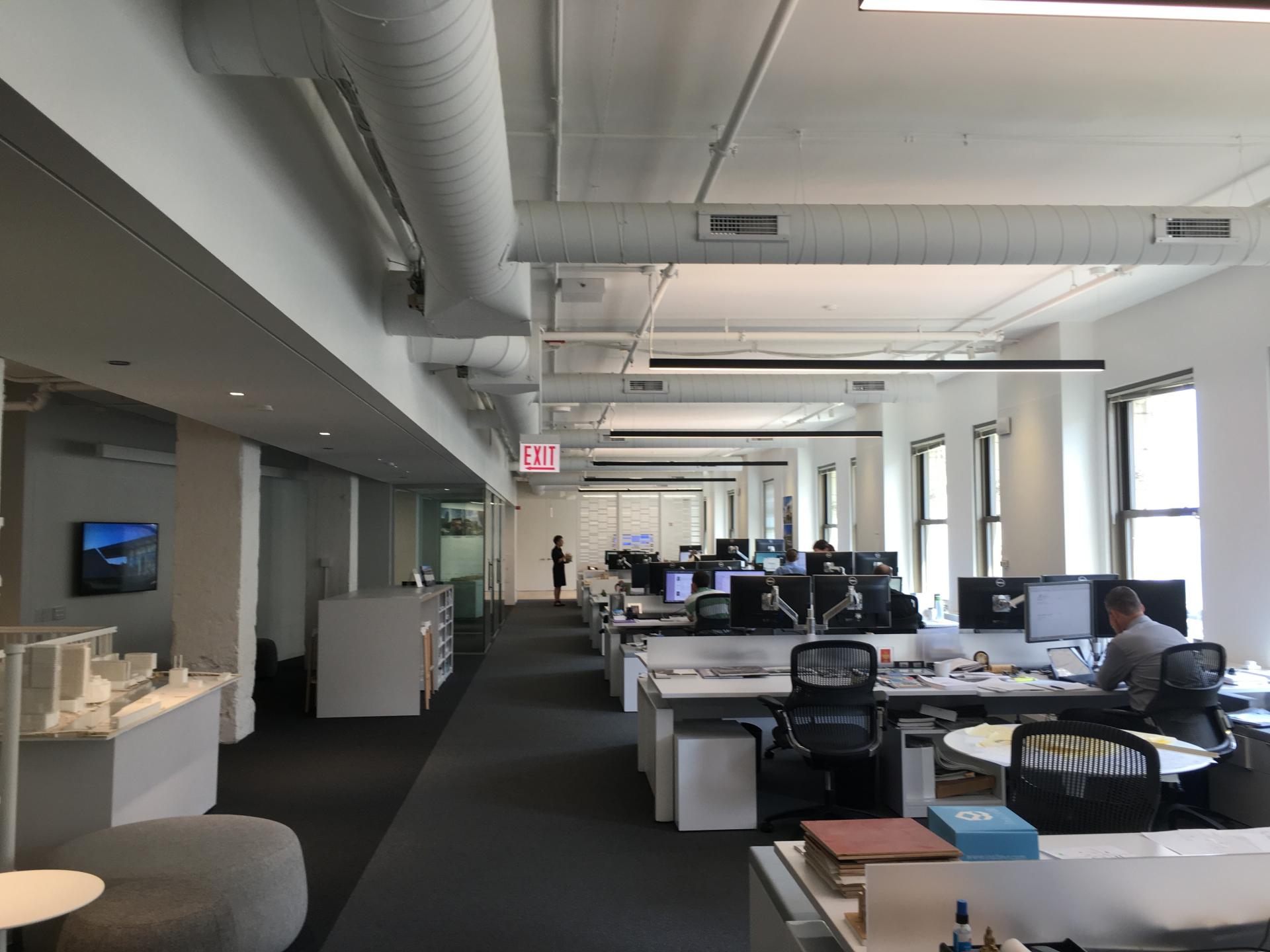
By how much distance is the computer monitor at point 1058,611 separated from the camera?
18.8ft

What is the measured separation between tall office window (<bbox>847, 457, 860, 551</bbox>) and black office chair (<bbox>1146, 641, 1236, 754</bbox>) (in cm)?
895

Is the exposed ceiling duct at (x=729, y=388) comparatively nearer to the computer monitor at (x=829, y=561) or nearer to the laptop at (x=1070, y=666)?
the computer monitor at (x=829, y=561)

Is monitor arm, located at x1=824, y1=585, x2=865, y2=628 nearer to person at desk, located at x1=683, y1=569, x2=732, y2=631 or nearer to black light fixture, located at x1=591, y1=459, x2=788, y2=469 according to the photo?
person at desk, located at x1=683, y1=569, x2=732, y2=631

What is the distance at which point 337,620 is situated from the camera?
809 cm

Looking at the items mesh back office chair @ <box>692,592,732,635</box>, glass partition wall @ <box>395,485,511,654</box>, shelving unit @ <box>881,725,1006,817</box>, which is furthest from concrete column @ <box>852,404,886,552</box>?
shelving unit @ <box>881,725,1006,817</box>

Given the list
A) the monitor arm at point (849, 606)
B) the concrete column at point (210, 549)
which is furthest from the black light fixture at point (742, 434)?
the concrete column at point (210, 549)

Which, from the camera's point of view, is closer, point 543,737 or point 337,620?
point 543,737

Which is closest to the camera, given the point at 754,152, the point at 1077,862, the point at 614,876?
the point at 1077,862

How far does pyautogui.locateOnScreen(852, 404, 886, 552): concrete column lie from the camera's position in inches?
496

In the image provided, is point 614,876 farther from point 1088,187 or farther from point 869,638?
point 1088,187

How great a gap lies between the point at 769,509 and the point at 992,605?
1459 centimetres

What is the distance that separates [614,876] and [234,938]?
1.77 meters

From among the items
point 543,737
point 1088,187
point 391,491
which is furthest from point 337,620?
point 1088,187

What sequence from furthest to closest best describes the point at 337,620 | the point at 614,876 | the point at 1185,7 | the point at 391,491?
the point at 391,491
the point at 337,620
the point at 614,876
the point at 1185,7
